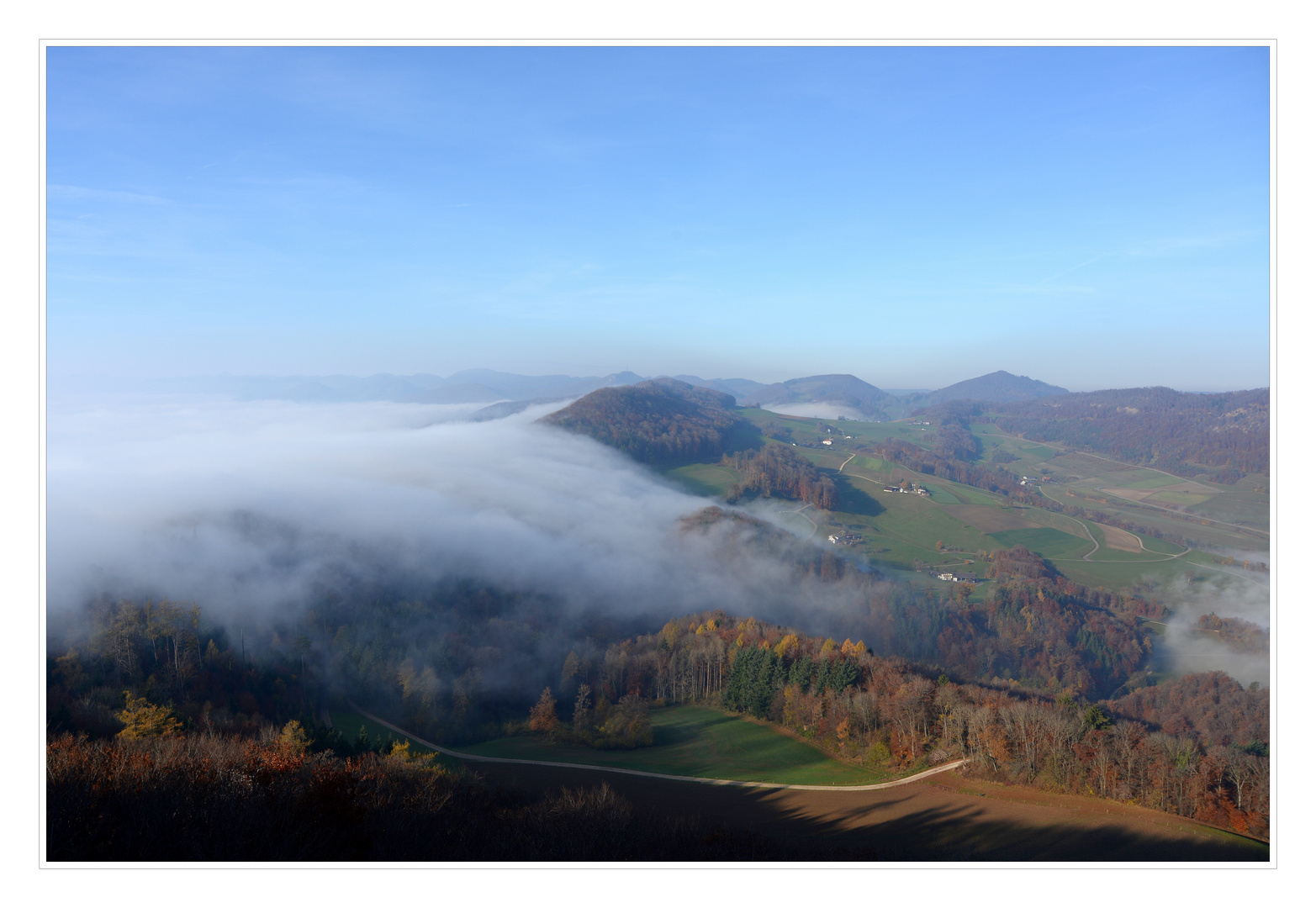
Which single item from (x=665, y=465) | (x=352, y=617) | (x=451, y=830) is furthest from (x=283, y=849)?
(x=665, y=465)

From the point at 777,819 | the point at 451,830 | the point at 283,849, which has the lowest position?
the point at 777,819

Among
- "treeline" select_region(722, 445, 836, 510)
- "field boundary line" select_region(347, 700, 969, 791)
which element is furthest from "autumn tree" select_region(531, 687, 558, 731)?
"treeline" select_region(722, 445, 836, 510)

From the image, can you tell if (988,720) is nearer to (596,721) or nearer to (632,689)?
(596,721)

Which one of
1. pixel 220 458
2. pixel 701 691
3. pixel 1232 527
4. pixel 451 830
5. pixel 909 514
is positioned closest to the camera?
pixel 451 830

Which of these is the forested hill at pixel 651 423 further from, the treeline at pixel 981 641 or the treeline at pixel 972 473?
the treeline at pixel 981 641

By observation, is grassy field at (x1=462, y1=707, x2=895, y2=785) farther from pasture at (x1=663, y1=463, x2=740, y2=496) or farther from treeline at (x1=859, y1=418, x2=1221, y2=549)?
treeline at (x1=859, y1=418, x2=1221, y2=549)

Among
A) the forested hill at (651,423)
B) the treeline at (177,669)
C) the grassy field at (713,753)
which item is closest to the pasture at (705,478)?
the forested hill at (651,423)
